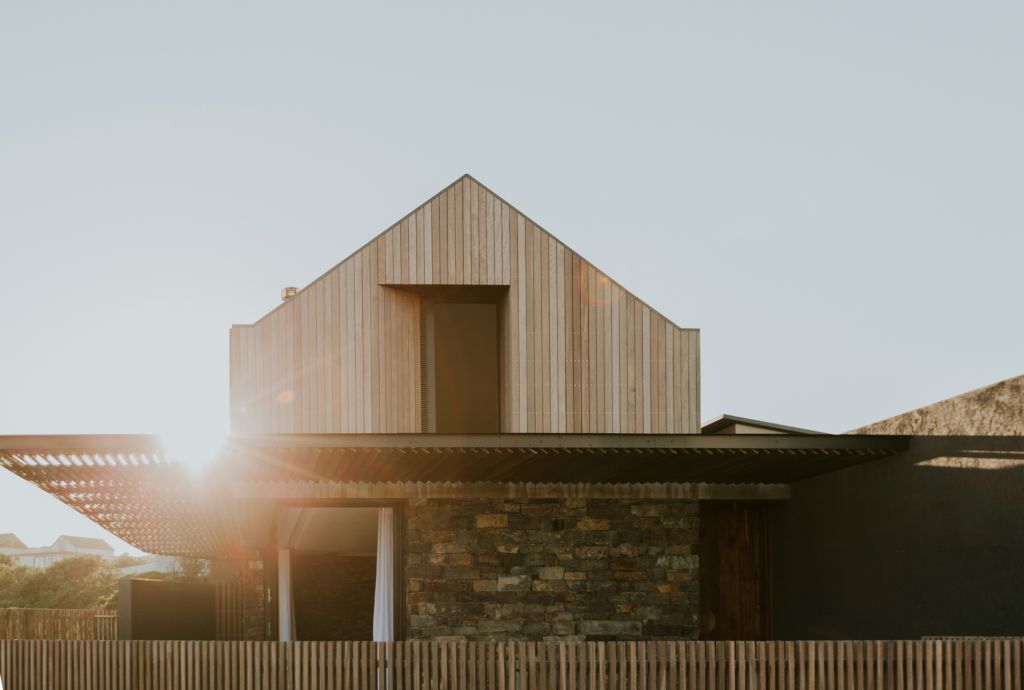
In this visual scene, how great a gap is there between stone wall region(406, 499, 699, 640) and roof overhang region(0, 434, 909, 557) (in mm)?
375

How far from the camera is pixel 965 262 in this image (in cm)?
1416

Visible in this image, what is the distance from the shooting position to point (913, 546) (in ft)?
29.8

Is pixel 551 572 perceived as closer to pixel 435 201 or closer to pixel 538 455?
pixel 538 455

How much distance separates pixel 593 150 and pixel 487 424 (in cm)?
442

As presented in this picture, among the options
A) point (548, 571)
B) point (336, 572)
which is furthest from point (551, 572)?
point (336, 572)

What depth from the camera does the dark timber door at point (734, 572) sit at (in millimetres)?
13055

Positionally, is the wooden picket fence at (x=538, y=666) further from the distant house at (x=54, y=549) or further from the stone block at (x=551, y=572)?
the distant house at (x=54, y=549)

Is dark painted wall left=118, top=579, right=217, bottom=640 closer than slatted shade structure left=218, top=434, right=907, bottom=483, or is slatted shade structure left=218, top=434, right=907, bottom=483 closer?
slatted shade structure left=218, top=434, right=907, bottom=483

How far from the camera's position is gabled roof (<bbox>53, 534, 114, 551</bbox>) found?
8425cm

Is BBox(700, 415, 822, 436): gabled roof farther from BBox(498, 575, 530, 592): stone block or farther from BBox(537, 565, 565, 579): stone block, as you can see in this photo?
BBox(498, 575, 530, 592): stone block

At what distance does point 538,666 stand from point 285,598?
663cm

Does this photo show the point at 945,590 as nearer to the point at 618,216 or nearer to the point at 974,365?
the point at 618,216

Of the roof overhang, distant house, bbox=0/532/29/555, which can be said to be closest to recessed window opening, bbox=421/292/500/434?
the roof overhang

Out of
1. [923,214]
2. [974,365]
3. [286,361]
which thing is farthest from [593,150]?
[974,365]
